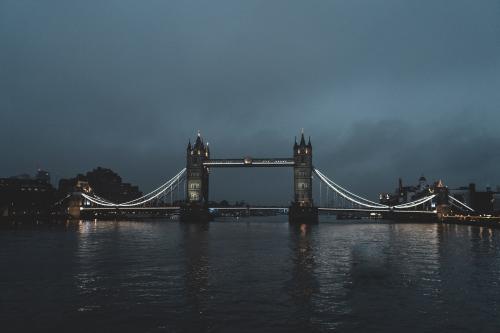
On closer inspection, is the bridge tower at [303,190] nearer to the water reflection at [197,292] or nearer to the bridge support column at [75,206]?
the bridge support column at [75,206]

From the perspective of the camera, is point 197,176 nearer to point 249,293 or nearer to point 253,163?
point 253,163

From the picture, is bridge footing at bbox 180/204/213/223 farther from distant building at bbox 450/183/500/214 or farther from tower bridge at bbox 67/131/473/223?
distant building at bbox 450/183/500/214

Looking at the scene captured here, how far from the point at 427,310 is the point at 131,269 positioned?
17441mm

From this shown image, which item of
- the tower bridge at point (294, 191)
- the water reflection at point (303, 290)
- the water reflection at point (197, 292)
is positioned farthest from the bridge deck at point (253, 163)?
the water reflection at point (303, 290)

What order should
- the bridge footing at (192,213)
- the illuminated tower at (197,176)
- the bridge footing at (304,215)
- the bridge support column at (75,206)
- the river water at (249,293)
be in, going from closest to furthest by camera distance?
the river water at (249,293) → the bridge footing at (304,215) → the bridge footing at (192,213) → the illuminated tower at (197,176) → the bridge support column at (75,206)

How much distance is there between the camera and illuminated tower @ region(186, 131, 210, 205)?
432 ft

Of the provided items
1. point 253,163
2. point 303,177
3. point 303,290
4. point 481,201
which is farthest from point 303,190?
point 303,290

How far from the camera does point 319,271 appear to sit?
28828 millimetres

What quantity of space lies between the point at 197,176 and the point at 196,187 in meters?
3.08

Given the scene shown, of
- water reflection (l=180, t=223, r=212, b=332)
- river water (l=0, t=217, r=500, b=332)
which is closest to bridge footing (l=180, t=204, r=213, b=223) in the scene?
Result: water reflection (l=180, t=223, r=212, b=332)

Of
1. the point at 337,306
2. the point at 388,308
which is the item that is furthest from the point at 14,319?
the point at 388,308

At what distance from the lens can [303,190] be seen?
125 metres

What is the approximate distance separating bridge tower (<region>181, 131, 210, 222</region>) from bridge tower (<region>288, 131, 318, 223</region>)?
23.3 metres

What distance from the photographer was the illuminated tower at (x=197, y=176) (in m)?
132
